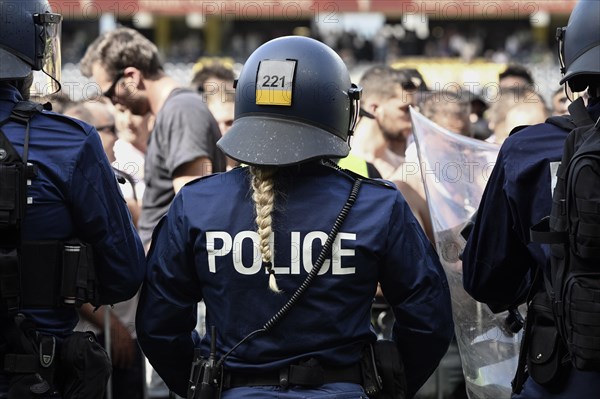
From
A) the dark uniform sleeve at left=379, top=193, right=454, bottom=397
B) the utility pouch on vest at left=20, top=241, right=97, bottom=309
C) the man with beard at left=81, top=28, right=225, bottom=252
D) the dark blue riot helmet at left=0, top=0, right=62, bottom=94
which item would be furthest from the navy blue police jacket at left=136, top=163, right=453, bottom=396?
the man with beard at left=81, top=28, right=225, bottom=252

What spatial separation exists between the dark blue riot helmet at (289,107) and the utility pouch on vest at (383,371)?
Result: 1.98 ft

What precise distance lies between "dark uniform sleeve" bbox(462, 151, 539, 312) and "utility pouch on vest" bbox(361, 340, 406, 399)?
0.44 metres

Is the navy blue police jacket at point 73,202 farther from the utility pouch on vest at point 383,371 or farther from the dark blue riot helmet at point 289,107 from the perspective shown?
the utility pouch on vest at point 383,371

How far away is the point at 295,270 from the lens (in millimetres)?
3244

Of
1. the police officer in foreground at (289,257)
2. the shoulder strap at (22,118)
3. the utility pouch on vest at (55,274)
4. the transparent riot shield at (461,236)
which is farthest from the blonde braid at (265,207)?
the transparent riot shield at (461,236)

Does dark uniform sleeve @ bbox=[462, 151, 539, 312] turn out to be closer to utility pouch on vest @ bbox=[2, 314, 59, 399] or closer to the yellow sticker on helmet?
the yellow sticker on helmet

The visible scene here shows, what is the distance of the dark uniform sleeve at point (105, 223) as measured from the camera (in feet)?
11.4

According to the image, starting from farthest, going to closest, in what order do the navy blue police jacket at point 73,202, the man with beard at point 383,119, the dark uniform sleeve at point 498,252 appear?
the man with beard at point 383,119 < the dark uniform sleeve at point 498,252 < the navy blue police jacket at point 73,202

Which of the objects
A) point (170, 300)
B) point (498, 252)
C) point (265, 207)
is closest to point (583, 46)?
point (498, 252)

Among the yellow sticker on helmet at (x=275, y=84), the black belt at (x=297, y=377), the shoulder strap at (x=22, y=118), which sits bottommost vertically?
the black belt at (x=297, y=377)

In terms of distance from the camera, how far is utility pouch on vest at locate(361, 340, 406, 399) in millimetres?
3324

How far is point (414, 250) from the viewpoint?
339 cm

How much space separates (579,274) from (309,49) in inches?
42.8

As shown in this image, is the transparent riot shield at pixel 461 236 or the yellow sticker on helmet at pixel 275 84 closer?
the yellow sticker on helmet at pixel 275 84
